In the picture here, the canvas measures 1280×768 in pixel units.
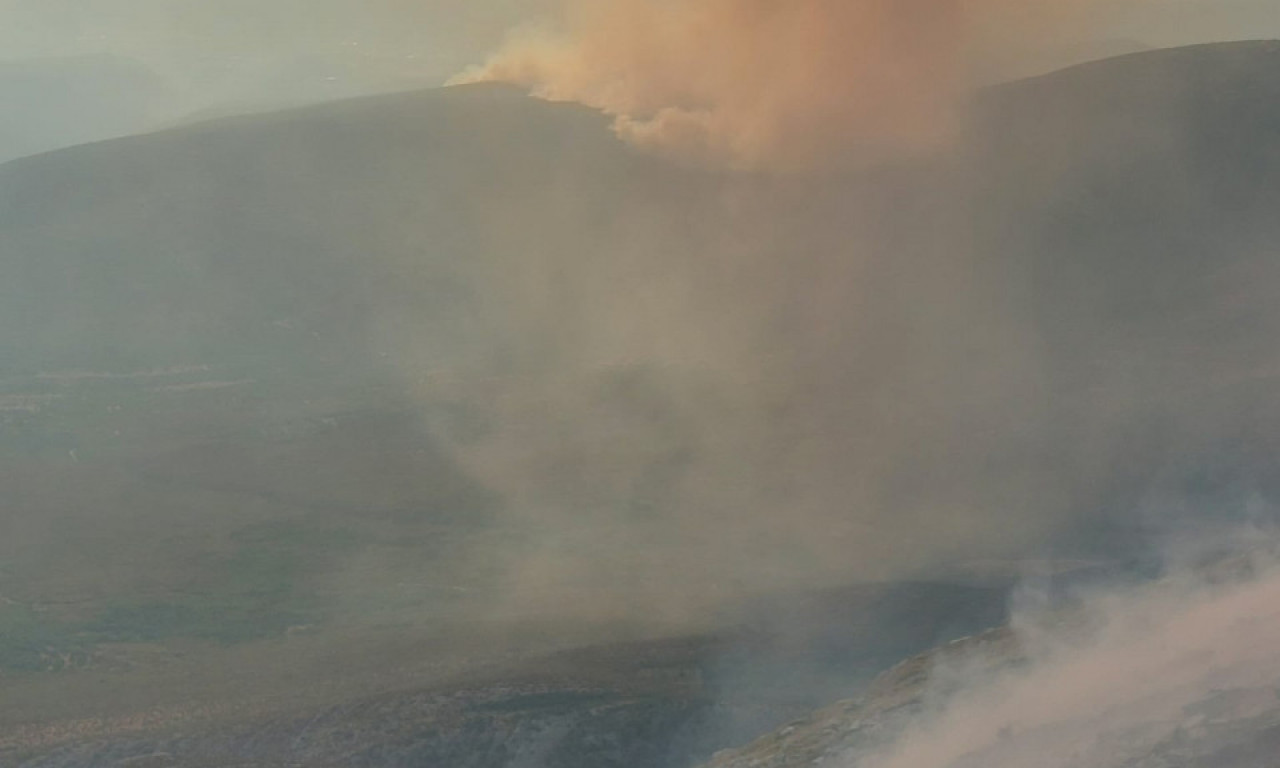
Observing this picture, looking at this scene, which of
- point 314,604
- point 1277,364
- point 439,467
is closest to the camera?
point 314,604

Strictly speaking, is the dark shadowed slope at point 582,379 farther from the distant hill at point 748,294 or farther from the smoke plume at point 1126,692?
the smoke plume at point 1126,692

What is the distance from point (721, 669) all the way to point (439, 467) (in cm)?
2372

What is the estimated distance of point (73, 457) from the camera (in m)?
54.8

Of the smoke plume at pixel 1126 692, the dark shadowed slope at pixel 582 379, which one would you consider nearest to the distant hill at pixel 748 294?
the dark shadowed slope at pixel 582 379

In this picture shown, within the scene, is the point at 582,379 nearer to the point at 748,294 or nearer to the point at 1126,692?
the point at 748,294

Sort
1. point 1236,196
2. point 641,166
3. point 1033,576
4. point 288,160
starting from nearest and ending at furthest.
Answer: point 1033,576, point 1236,196, point 641,166, point 288,160

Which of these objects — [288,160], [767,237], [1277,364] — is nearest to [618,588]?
[1277,364]

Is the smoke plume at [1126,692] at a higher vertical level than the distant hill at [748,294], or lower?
lower

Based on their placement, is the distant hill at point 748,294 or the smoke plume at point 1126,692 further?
the distant hill at point 748,294

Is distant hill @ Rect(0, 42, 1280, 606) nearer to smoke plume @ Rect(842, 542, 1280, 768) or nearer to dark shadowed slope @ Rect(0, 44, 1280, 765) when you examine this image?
dark shadowed slope @ Rect(0, 44, 1280, 765)

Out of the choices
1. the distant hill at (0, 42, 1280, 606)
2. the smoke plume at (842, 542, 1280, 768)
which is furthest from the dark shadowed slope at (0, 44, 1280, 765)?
the smoke plume at (842, 542, 1280, 768)

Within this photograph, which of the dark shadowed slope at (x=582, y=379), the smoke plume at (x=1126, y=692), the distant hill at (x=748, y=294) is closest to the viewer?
the smoke plume at (x=1126, y=692)

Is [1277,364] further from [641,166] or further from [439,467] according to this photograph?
[641,166]

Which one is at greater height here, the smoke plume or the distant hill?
the distant hill
